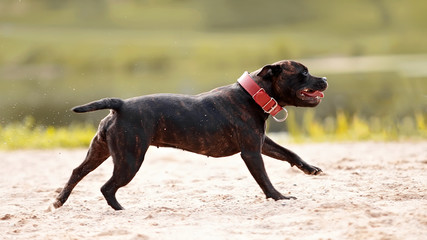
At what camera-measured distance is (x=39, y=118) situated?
67.1 ft

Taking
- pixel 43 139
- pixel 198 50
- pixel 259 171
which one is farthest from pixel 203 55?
pixel 259 171

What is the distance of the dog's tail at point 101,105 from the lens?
225 inches

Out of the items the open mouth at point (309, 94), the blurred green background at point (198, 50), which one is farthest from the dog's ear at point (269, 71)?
the blurred green background at point (198, 50)

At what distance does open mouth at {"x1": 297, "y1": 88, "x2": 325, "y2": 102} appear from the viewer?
20.4ft

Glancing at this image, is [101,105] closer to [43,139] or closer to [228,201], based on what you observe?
[228,201]

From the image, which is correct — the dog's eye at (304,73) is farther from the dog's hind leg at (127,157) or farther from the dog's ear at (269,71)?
the dog's hind leg at (127,157)

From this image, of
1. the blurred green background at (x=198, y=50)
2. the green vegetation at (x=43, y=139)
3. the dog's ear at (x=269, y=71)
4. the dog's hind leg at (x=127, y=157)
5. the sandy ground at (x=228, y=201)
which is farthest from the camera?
the blurred green background at (x=198, y=50)

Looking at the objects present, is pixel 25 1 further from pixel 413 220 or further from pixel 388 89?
pixel 413 220

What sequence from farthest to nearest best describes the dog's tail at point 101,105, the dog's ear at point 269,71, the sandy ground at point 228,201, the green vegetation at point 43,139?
the green vegetation at point 43,139 → the dog's ear at point 269,71 → the dog's tail at point 101,105 → the sandy ground at point 228,201

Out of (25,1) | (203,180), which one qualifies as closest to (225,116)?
(203,180)

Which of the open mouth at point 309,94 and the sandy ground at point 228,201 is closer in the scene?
the sandy ground at point 228,201

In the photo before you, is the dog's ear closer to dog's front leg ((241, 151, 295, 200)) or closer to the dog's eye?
the dog's eye

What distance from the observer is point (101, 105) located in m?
5.79

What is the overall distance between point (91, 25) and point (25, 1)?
2422 cm
